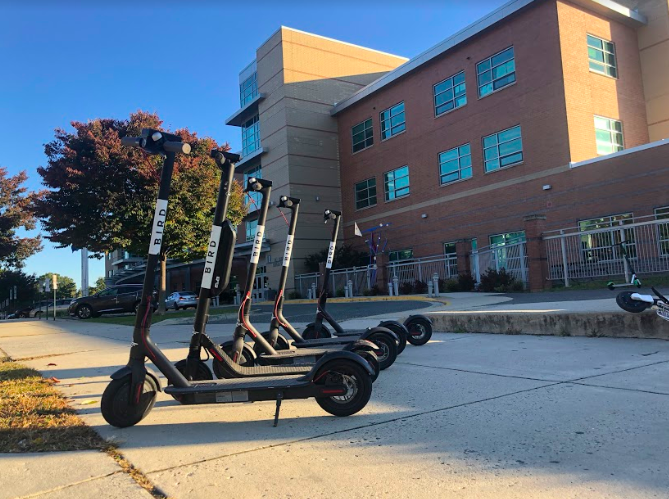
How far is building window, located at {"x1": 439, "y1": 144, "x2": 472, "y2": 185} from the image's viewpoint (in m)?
25.9

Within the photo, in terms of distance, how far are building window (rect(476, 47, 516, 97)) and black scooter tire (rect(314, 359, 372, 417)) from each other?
22804mm

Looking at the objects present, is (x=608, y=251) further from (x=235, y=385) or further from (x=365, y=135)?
(x=365, y=135)

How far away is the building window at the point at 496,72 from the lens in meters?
23.5

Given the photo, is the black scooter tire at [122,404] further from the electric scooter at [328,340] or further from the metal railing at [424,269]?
the metal railing at [424,269]

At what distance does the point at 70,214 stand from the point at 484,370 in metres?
19.2

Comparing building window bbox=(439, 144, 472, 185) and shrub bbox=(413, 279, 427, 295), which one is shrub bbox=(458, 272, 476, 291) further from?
building window bbox=(439, 144, 472, 185)

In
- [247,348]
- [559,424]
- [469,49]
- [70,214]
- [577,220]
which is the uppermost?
[469,49]

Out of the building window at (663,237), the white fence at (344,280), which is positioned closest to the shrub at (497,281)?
the building window at (663,237)

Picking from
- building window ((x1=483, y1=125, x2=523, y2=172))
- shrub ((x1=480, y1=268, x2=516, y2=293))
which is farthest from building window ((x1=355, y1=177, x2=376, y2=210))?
shrub ((x1=480, y1=268, x2=516, y2=293))

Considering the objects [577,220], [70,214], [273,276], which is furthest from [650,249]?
[273,276]

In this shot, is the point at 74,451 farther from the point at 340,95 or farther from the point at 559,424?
the point at 340,95

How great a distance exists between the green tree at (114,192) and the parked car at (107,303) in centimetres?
456

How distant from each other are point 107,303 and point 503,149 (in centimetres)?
2203

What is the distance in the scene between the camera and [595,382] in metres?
4.91
